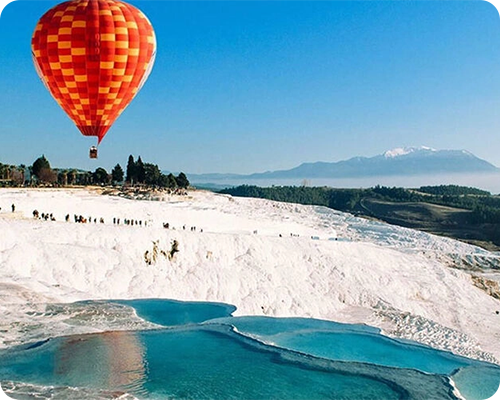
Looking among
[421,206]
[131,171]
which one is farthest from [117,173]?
[421,206]

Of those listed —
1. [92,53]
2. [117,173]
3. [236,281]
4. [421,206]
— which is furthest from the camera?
[421,206]

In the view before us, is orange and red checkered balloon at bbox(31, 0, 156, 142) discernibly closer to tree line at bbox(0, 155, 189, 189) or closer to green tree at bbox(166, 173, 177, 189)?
tree line at bbox(0, 155, 189, 189)

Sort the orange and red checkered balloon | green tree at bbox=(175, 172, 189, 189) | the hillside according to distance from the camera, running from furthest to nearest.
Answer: the hillside < green tree at bbox=(175, 172, 189, 189) < the orange and red checkered balloon

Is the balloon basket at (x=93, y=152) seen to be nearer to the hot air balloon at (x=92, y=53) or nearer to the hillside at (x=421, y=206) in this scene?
the hot air balloon at (x=92, y=53)

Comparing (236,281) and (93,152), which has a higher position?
(93,152)

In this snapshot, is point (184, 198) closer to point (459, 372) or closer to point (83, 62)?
point (83, 62)

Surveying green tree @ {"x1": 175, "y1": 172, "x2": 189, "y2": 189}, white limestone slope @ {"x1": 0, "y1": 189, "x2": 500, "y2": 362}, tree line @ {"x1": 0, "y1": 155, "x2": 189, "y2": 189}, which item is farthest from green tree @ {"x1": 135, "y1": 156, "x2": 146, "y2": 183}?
white limestone slope @ {"x1": 0, "y1": 189, "x2": 500, "y2": 362}

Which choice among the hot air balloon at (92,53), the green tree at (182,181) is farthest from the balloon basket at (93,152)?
the green tree at (182,181)

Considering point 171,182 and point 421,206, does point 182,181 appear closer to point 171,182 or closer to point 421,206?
point 171,182

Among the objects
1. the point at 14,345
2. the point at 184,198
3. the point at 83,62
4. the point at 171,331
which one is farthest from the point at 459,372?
the point at 184,198
